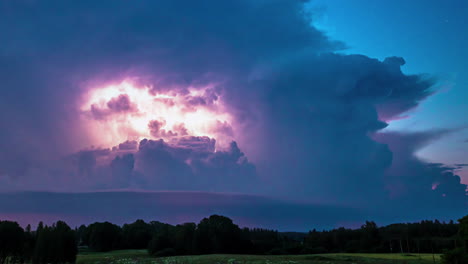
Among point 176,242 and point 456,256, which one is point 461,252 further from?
point 176,242

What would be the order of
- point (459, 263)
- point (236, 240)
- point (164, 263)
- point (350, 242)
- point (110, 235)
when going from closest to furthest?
point (459, 263) < point (164, 263) < point (236, 240) < point (110, 235) < point (350, 242)

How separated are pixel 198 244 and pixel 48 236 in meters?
60.0

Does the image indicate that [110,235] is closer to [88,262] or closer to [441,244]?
[88,262]

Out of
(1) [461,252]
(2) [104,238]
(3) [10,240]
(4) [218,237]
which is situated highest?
(2) [104,238]

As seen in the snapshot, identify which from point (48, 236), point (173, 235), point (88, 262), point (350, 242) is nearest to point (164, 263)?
point (88, 262)

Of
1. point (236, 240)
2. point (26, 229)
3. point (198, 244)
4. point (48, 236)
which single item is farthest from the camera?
point (236, 240)

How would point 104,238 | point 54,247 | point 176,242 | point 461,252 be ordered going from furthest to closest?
point 104,238
point 176,242
point 54,247
point 461,252

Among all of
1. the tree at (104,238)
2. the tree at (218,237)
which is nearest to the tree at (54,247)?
the tree at (218,237)

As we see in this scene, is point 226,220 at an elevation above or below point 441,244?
above

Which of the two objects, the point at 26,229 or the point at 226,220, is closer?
the point at 26,229

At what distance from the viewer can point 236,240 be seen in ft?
541

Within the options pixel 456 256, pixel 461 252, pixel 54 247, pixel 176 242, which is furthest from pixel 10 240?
pixel 461 252

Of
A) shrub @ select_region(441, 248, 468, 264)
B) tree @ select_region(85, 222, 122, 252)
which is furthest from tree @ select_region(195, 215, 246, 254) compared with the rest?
shrub @ select_region(441, 248, 468, 264)

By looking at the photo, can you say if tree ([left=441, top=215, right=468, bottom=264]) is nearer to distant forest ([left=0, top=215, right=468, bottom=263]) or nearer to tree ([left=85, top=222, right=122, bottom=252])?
distant forest ([left=0, top=215, right=468, bottom=263])
